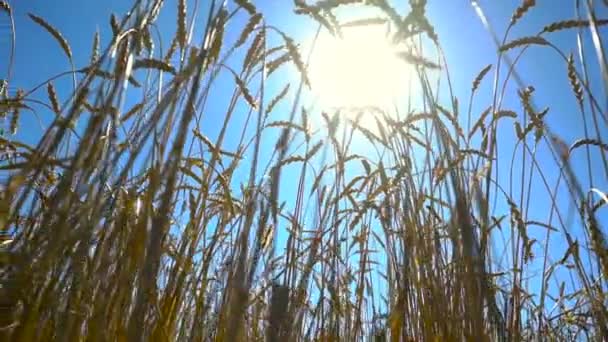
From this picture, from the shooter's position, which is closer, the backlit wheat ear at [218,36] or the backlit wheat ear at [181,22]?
the backlit wheat ear at [218,36]

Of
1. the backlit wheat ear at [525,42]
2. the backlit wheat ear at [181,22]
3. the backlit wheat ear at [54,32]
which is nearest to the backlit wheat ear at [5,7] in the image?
the backlit wheat ear at [54,32]

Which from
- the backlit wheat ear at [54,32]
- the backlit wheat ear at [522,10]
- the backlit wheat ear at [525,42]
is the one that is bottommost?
the backlit wheat ear at [54,32]

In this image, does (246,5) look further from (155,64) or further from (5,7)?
(5,7)

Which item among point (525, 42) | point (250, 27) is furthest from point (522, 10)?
point (250, 27)

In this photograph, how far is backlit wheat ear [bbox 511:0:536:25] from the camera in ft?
4.90

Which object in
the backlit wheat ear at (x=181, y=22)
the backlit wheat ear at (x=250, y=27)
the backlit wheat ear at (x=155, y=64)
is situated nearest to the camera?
the backlit wheat ear at (x=155, y=64)

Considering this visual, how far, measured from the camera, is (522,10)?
1534mm

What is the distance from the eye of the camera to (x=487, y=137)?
1701 millimetres

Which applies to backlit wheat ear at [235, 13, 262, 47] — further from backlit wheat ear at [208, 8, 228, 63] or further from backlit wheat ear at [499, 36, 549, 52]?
backlit wheat ear at [499, 36, 549, 52]

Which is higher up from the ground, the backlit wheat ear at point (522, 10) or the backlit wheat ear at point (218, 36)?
the backlit wheat ear at point (522, 10)

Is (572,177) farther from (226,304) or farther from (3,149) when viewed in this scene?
(3,149)

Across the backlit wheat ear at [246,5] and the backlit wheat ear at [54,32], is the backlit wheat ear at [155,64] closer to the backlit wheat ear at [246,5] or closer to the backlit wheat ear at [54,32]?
the backlit wheat ear at [246,5]

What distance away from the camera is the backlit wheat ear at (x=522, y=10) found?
4.90 feet

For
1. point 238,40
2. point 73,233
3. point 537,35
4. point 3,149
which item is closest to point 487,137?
point 537,35
